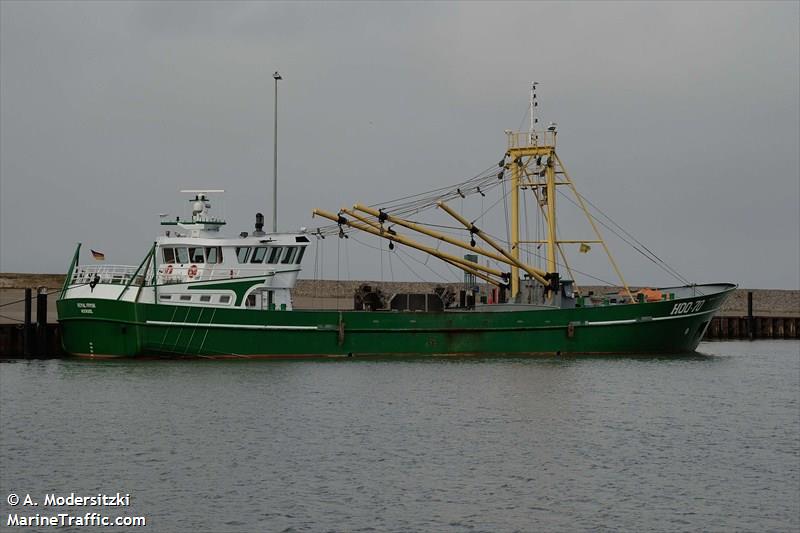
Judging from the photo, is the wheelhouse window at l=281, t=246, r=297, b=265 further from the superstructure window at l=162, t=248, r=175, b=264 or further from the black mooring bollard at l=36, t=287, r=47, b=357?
the black mooring bollard at l=36, t=287, r=47, b=357

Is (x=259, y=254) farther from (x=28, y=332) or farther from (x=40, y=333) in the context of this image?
(x=28, y=332)

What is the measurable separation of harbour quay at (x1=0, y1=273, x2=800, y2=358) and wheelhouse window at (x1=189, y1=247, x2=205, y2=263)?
19.0 feet

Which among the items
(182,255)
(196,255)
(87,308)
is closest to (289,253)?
(196,255)

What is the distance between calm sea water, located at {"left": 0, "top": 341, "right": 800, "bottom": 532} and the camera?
708 inches

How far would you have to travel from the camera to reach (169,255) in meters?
38.9

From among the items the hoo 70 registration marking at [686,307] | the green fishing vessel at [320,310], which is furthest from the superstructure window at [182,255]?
the hoo 70 registration marking at [686,307]

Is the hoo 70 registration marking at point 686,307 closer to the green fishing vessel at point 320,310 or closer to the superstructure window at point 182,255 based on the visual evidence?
the green fishing vessel at point 320,310

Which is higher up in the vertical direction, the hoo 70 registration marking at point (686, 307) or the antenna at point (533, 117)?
the antenna at point (533, 117)

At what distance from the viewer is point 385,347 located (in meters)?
39.2

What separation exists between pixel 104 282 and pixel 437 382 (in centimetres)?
1315

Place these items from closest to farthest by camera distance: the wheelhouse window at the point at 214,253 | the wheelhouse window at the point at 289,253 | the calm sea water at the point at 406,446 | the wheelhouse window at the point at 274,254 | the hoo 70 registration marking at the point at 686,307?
the calm sea water at the point at 406,446, the wheelhouse window at the point at 214,253, the wheelhouse window at the point at 274,254, the wheelhouse window at the point at 289,253, the hoo 70 registration marking at the point at 686,307

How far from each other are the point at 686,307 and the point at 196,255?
1859 centimetres

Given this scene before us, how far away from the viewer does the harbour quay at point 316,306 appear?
39688mm

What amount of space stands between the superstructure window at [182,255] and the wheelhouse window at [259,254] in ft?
7.62
